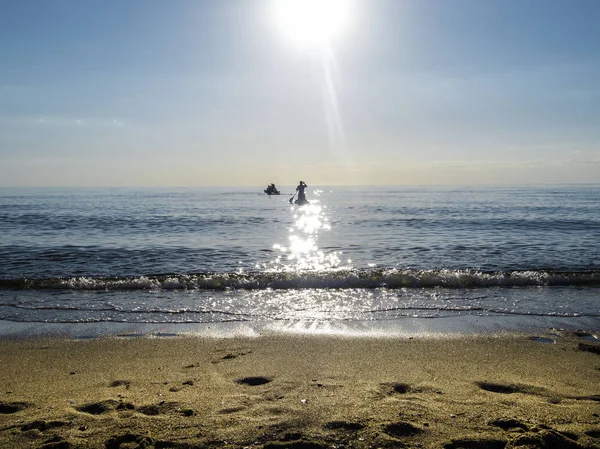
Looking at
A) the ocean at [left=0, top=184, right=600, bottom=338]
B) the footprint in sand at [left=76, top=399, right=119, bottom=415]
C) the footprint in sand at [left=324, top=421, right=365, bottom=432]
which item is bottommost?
the ocean at [left=0, top=184, right=600, bottom=338]

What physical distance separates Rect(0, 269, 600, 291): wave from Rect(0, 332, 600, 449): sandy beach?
166 inches

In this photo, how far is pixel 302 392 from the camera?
4453 millimetres

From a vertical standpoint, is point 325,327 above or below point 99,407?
below

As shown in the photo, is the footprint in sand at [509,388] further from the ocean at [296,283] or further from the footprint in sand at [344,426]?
the ocean at [296,283]

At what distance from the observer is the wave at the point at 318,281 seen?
10.9 meters

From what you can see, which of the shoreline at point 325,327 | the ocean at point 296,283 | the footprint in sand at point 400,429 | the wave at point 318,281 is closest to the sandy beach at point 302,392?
the footprint in sand at point 400,429

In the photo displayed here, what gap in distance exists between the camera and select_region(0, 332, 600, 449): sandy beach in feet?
11.4

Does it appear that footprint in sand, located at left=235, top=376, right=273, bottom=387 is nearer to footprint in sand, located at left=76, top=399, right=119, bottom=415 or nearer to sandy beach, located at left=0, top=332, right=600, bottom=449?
sandy beach, located at left=0, top=332, right=600, bottom=449

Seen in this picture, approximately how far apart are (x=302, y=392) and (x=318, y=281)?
670 cm

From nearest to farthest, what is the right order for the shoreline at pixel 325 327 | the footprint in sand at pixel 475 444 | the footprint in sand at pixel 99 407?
the footprint in sand at pixel 475 444 < the footprint in sand at pixel 99 407 < the shoreline at pixel 325 327

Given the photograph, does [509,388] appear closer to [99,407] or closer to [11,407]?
[99,407]

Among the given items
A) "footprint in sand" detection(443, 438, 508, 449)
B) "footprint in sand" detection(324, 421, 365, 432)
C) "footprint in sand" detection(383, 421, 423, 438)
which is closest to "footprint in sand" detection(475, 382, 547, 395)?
"footprint in sand" detection(443, 438, 508, 449)

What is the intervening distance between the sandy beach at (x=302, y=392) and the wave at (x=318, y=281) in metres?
4.23

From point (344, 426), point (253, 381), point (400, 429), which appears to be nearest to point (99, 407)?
point (253, 381)
